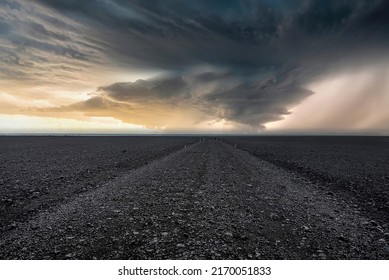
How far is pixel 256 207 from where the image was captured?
11.1m

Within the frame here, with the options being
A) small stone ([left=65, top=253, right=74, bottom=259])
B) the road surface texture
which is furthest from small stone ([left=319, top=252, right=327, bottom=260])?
small stone ([left=65, top=253, right=74, bottom=259])

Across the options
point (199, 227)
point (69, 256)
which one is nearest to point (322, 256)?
point (199, 227)

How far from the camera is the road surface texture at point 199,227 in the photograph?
682 cm

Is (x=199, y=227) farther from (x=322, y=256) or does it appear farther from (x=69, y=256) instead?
(x=69, y=256)

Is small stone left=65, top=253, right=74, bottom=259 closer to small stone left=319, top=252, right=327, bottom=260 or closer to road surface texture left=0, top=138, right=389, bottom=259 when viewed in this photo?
road surface texture left=0, top=138, right=389, bottom=259

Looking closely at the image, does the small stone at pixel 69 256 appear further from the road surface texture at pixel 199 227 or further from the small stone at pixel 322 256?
the small stone at pixel 322 256

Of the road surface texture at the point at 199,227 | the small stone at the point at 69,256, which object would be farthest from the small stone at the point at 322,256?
the small stone at the point at 69,256

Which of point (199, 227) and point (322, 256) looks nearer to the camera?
point (322, 256)

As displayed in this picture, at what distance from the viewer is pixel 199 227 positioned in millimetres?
8484

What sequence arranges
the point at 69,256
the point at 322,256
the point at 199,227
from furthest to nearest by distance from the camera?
the point at 199,227 < the point at 322,256 < the point at 69,256

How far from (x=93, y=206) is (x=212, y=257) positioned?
661 centimetres

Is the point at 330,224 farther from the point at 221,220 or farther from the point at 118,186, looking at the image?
the point at 118,186

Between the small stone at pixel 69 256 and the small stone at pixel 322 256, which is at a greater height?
the small stone at pixel 322 256
